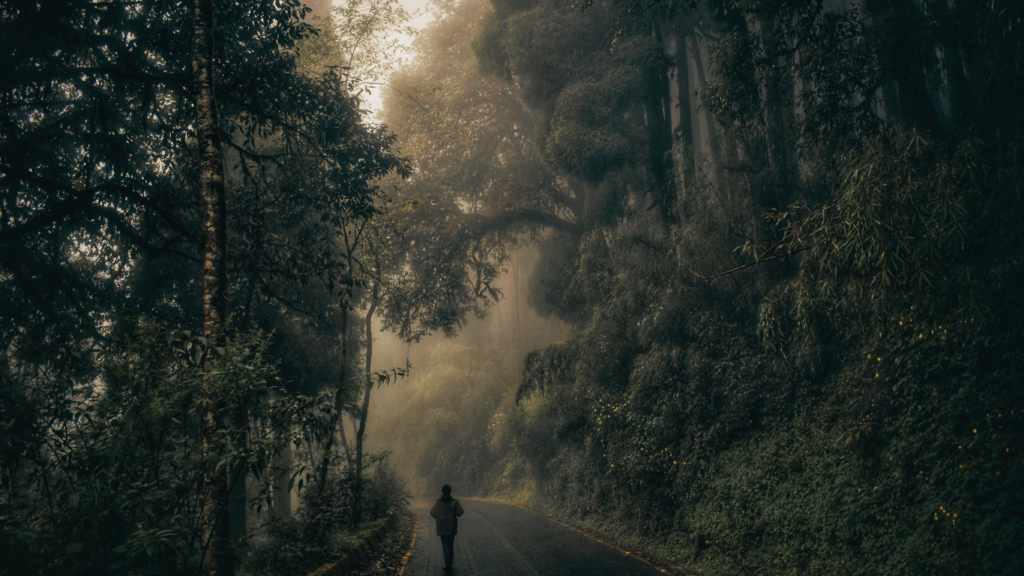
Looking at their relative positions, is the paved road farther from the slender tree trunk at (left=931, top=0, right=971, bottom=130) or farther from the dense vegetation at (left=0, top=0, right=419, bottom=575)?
the slender tree trunk at (left=931, top=0, right=971, bottom=130)

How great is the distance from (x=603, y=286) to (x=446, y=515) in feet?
24.9

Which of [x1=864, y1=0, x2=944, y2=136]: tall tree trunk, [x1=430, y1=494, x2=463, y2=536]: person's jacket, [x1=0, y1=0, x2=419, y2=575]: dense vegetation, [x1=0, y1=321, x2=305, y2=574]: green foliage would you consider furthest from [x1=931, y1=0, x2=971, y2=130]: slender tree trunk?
[x1=430, y1=494, x2=463, y2=536]: person's jacket

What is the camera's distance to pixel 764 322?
7145 mm

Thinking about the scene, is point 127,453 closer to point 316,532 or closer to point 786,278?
point 316,532

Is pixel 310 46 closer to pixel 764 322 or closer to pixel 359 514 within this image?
pixel 359 514

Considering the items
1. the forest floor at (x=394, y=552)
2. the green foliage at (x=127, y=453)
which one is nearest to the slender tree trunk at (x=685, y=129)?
the forest floor at (x=394, y=552)

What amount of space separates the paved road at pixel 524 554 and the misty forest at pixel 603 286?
116cm

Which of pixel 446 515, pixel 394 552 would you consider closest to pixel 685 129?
pixel 446 515

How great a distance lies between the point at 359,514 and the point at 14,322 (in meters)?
7.67

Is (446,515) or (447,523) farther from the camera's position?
(446,515)

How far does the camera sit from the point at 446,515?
9.73 m

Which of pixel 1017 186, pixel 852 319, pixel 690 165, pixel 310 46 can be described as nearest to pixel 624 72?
pixel 690 165

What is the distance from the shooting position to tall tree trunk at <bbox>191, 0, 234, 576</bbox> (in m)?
4.91

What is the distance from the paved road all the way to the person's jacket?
2.19 feet
